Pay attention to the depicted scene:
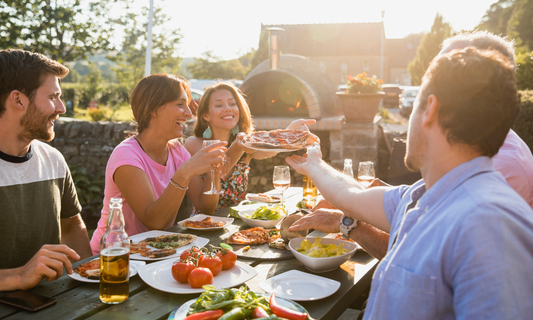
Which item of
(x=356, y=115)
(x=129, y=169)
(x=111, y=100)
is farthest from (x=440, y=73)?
(x=111, y=100)

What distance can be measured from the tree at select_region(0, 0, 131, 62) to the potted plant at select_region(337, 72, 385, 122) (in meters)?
8.43

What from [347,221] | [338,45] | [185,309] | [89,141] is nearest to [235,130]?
[347,221]

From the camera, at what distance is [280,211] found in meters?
2.82

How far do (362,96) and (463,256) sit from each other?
6.22m

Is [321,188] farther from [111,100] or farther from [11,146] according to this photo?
[111,100]

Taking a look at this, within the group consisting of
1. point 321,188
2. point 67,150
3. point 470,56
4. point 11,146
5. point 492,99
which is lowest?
point 67,150

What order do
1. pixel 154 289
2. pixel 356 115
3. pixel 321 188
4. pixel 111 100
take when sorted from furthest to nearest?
pixel 111 100 → pixel 356 115 → pixel 321 188 → pixel 154 289

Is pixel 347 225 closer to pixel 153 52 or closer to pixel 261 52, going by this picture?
pixel 153 52

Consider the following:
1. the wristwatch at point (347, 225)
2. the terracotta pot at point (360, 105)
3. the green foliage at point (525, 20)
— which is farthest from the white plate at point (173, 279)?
the green foliage at point (525, 20)

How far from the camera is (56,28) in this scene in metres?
11.8

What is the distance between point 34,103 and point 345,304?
2.00m

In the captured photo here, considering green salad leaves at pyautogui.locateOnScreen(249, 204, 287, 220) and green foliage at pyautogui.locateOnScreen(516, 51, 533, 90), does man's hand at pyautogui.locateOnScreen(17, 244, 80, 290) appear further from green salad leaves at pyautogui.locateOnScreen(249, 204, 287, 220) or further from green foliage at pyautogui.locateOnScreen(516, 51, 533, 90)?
green foliage at pyautogui.locateOnScreen(516, 51, 533, 90)

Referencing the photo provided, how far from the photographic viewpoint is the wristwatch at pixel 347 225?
81.9 inches

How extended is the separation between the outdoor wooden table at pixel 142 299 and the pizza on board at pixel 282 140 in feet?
2.99
